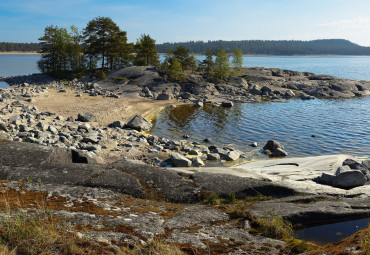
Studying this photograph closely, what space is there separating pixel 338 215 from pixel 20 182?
13668 mm

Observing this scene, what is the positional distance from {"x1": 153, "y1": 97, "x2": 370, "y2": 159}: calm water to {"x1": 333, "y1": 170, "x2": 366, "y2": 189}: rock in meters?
9.43

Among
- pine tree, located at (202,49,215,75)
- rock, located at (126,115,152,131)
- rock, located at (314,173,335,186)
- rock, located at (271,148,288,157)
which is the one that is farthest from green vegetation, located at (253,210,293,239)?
pine tree, located at (202,49,215,75)

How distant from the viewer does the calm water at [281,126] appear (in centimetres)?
2841

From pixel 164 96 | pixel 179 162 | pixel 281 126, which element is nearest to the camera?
pixel 179 162

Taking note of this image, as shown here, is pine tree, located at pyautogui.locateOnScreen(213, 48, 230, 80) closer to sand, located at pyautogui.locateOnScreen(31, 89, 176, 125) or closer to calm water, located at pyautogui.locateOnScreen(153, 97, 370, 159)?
calm water, located at pyautogui.locateOnScreen(153, 97, 370, 159)

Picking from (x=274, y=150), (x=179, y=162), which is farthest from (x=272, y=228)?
(x=274, y=150)

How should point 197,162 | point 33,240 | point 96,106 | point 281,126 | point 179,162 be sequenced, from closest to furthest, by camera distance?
point 33,240 → point 179,162 → point 197,162 → point 281,126 → point 96,106

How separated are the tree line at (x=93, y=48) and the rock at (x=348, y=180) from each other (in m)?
63.1

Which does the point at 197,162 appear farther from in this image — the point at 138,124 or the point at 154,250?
the point at 154,250

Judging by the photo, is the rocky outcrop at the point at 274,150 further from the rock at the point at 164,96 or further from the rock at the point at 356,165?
the rock at the point at 164,96

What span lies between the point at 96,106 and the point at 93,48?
36.4 m

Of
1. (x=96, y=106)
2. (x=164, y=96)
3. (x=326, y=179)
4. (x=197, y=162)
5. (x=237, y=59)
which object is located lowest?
(x=197, y=162)

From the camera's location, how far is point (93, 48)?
72.1 metres

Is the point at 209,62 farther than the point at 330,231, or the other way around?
the point at 209,62
